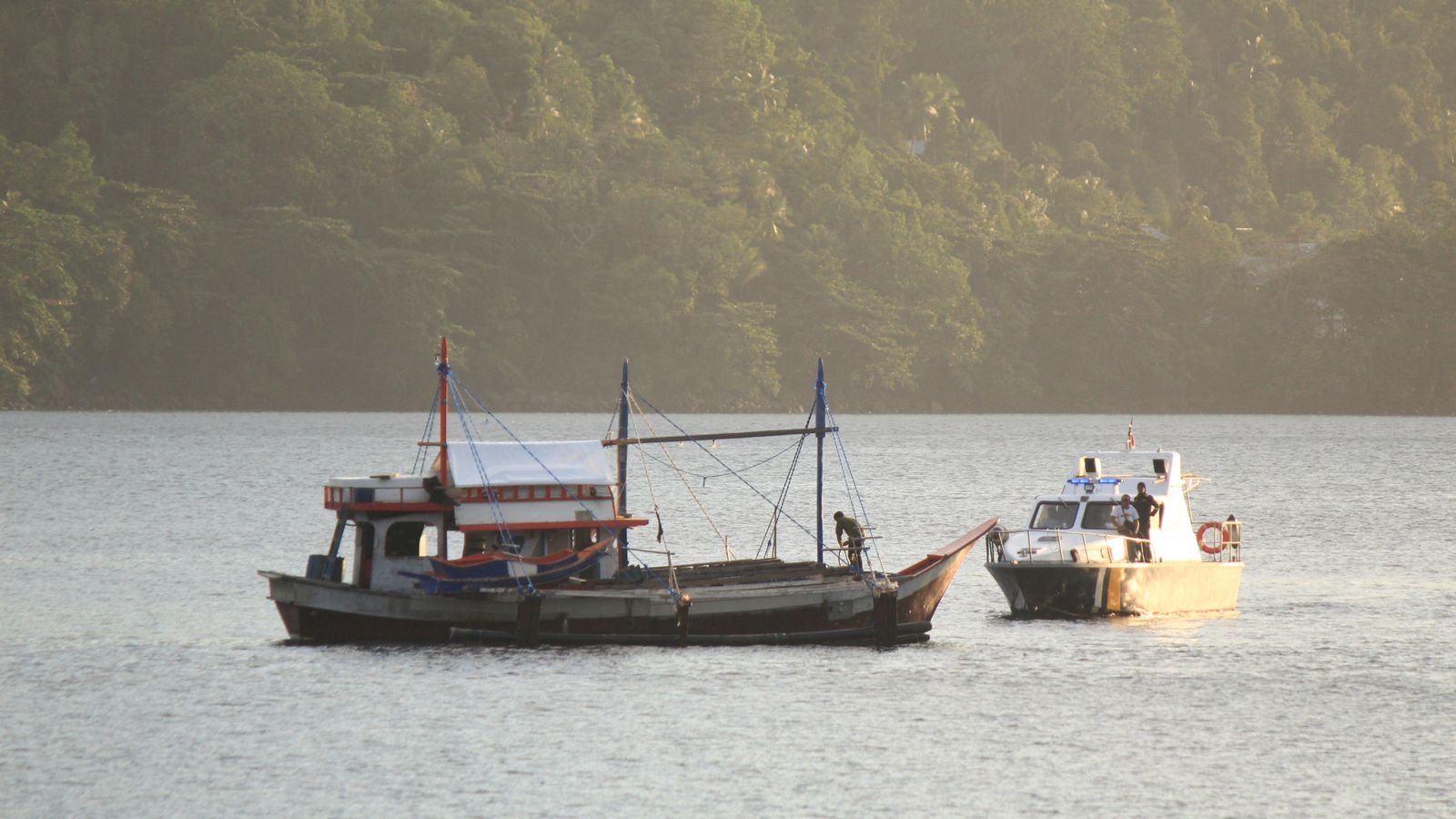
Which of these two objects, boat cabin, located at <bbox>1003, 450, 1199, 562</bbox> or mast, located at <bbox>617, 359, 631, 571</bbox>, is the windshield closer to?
boat cabin, located at <bbox>1003, 450, 1199, 562</bbox>

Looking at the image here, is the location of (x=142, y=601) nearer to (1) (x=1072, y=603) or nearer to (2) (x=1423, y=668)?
(1) (x=1072, y=603)

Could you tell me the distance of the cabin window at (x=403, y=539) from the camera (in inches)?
1993

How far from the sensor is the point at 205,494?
104312 millimetres

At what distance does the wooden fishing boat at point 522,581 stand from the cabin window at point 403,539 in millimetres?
28

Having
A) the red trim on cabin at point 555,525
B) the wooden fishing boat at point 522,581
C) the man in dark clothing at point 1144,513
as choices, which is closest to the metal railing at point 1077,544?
the man in dark clothing at point 1144,513

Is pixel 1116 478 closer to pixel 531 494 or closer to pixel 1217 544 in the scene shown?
pixel 1217 544

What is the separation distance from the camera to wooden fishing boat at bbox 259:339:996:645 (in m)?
50.1

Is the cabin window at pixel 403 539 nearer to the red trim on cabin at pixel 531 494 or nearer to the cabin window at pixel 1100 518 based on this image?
the red trim on cabin at pixel 531 494

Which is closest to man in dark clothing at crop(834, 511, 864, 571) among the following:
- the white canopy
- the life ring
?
the white canopy

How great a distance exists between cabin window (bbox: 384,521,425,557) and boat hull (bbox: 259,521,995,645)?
3.63ft

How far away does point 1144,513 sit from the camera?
5619cm

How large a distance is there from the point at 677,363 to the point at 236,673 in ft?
473

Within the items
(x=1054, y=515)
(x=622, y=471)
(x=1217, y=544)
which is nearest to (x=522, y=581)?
(x=622, y=471)

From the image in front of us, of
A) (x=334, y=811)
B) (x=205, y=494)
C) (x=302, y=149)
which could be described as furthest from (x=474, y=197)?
(x=334, y=811)
